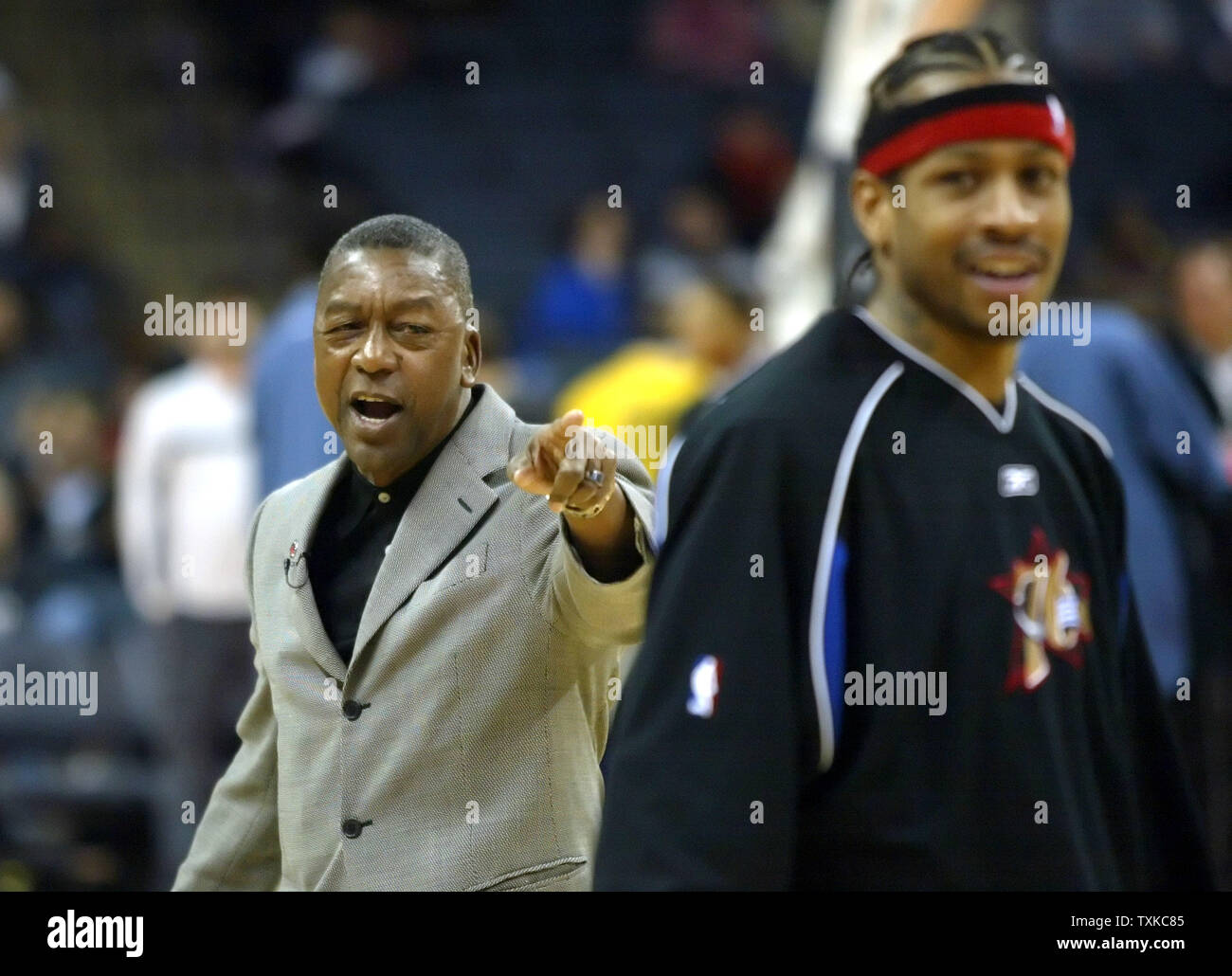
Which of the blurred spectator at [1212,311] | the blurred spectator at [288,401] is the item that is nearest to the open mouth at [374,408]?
the blurred spectator at [288,401]

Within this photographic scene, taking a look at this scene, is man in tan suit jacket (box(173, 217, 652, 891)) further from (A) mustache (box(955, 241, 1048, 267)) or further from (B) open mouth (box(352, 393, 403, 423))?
(A) mustache (box(955, 241, 1048, 267))

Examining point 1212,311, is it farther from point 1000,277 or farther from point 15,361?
point 15,361

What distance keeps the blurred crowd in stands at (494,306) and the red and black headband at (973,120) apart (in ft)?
4.41

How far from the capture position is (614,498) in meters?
2.46

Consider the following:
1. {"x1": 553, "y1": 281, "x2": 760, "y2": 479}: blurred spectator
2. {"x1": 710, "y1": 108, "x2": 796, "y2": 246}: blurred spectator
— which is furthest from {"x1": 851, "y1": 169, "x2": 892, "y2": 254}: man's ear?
{"x1": 710, "y1": 108, "x2": 796, "y2": 246}: blurred spectator

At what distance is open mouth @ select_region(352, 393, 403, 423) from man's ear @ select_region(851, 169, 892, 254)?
2.25ft

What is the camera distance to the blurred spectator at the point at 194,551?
19.0 ft

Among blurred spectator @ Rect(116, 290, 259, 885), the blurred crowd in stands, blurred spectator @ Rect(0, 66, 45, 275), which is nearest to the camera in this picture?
the blurred crowd in stands

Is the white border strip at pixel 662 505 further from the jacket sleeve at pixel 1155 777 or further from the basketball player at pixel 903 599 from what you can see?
the jacket sleeve at pixel 1155 777

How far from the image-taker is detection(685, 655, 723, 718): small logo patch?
2338 millimetres

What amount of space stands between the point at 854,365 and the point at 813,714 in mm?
470

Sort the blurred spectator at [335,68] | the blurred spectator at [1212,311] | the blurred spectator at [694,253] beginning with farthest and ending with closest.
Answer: the blurred spectator at [335,68]
the blurred spectator at [694,253]
the blurred spectator at [1212,311]
